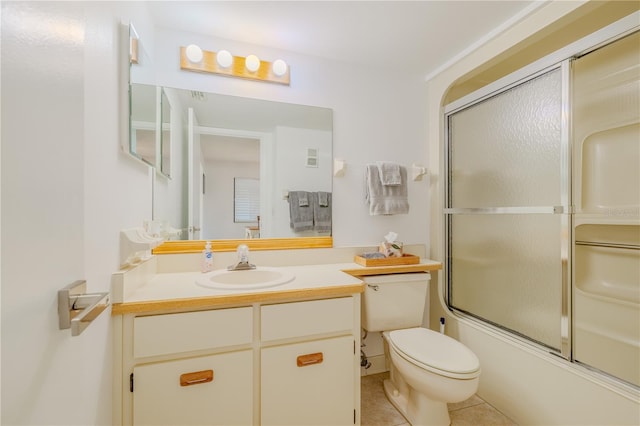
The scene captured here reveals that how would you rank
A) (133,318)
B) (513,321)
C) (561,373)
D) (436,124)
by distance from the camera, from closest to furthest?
(133,318) < (561,373) < (513,321) < (436,124)

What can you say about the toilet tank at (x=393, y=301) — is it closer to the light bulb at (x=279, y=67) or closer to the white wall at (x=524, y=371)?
the white wall at (x=524, y=371)

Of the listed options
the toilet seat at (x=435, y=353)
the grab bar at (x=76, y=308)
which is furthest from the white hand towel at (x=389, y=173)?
the grab bar at (x=76, y=308)

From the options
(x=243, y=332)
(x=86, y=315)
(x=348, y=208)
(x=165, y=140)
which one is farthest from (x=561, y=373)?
(x=165, y=140)

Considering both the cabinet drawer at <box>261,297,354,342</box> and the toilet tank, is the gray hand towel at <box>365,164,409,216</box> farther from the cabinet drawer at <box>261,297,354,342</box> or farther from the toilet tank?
the cabinet drawer at <box>261,297,354,342</box>

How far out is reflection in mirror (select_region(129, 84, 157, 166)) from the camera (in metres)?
1.17

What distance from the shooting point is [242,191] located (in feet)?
5.80

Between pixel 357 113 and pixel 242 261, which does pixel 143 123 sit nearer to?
pixel 242 261

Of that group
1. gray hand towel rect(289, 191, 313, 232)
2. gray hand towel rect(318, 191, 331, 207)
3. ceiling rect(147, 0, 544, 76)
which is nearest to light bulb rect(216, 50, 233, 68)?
ceiling rect(147, 0, 544, 76)

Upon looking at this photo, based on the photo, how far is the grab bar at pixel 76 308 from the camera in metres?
0.50

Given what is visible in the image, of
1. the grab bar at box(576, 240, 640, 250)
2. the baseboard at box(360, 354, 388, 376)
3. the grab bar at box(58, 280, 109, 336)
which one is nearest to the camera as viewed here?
the grab bar at box(58, 280, 109, 336)

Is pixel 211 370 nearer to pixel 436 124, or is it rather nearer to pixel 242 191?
pixel 242 191

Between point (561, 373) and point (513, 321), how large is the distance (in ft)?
1.16

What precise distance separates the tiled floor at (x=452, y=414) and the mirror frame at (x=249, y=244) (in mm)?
988

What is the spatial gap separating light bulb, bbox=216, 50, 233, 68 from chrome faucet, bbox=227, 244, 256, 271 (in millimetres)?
1081
